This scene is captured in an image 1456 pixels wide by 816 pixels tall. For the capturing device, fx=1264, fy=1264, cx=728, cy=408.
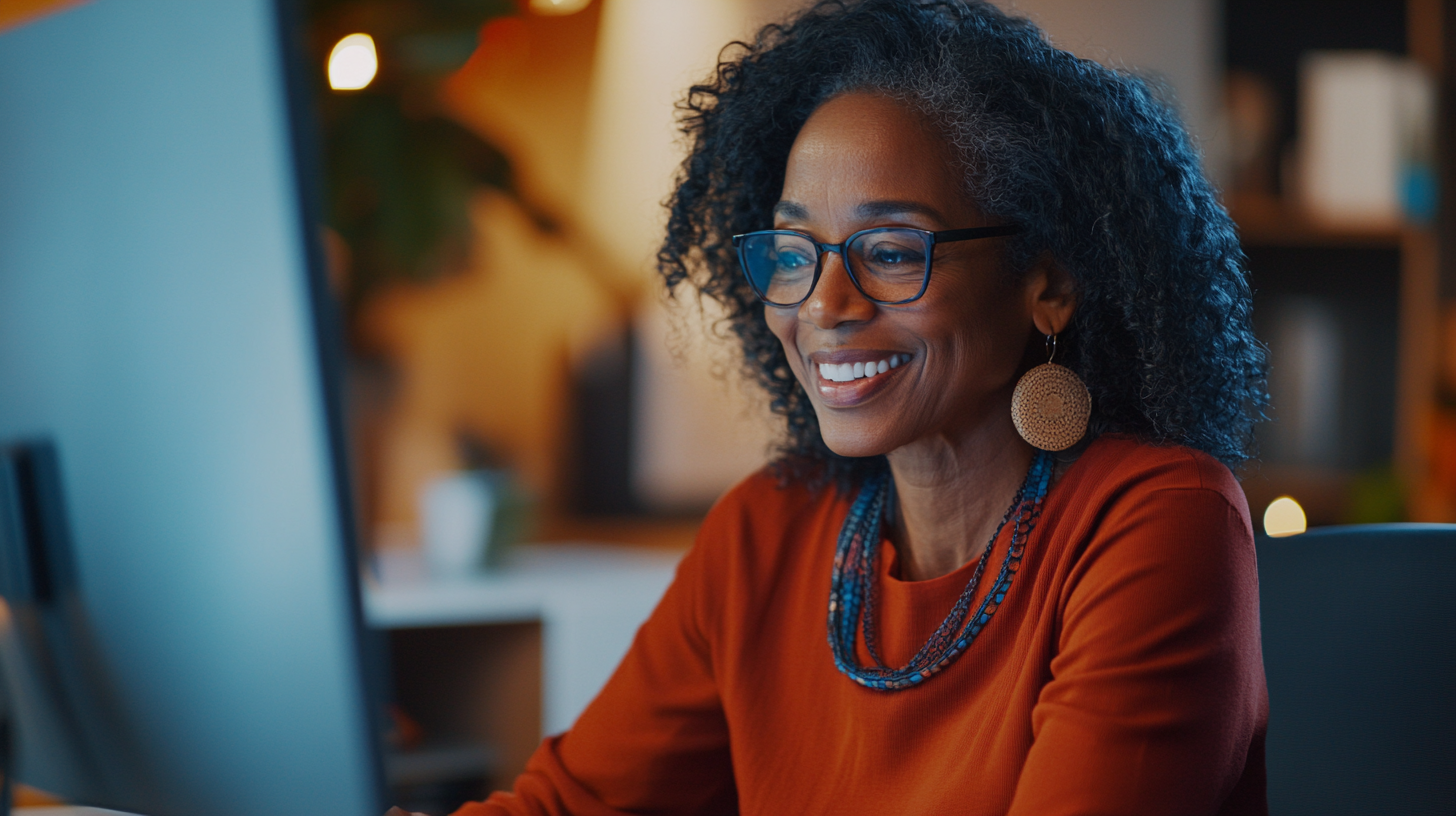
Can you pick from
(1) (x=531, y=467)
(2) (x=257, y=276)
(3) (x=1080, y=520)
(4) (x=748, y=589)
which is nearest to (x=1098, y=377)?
(3) (x=1080, y=520)

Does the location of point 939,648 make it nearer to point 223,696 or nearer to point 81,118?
point 223,696

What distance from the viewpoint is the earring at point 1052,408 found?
105 cm

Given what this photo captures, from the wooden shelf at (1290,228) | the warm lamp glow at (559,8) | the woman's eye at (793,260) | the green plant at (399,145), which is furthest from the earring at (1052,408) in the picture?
the wooden shelf at (1290,228)

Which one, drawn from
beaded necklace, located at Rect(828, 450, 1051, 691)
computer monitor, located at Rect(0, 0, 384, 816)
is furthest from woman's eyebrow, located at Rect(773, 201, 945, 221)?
computer monitor, located at Rect(0, 0, 384, 816)

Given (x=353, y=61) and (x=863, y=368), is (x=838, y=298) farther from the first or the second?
(x=353, y=61)

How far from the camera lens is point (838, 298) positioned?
105 centimetres

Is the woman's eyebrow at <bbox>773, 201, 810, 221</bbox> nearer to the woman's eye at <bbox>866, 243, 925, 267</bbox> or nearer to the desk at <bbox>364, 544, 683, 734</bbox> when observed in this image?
the woman's eye at <bbox>866, 243, 925, 267</bbox>

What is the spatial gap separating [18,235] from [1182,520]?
0.78 metres

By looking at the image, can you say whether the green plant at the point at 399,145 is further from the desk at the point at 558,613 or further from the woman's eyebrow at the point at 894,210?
the woman's eyebrow at the point at 894,210

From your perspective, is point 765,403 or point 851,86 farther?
point 765,403

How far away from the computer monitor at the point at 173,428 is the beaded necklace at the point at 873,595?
562mm

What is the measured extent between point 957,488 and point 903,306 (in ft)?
0.59

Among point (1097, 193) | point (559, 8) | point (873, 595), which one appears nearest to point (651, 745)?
point (873, 595)

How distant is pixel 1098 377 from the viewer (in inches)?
42.1
